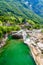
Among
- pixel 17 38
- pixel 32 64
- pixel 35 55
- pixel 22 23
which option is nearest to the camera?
pixel 32 64

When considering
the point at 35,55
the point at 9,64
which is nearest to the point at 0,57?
the point at 9,64

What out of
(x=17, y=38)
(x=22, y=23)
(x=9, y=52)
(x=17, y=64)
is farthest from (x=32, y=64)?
(x=22, y=23)

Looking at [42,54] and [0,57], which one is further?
[42,54]

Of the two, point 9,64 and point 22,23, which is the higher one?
point 9,64

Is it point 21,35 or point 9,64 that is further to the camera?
point 21,35

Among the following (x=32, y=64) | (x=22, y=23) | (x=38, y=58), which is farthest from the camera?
(x=22, y=23)

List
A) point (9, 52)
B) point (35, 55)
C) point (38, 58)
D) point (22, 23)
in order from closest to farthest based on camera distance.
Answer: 1. point (38, 58)
2. point (35, 55)
3. point (9, 52)
4. point (22, 23)

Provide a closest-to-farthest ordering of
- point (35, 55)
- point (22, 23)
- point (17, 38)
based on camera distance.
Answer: point (35, 55) < point (17, 38) < point (22, 23)

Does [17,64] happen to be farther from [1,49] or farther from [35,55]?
[1,49]

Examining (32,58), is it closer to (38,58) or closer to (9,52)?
(38,58)
